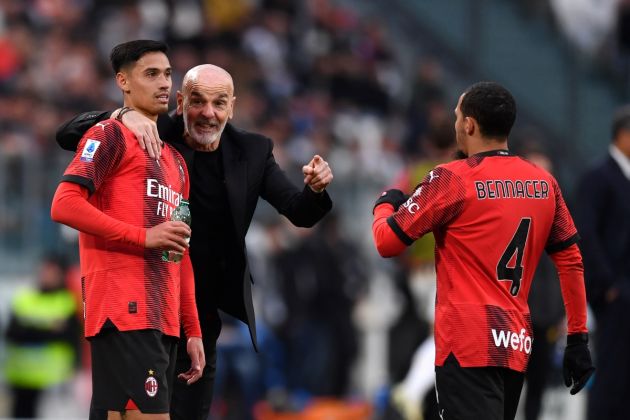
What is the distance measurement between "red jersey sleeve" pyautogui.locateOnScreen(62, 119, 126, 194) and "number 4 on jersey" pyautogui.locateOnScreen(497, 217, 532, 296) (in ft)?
5.71

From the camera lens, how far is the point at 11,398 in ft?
48.9

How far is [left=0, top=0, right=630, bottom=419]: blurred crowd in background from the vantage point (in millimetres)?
15359

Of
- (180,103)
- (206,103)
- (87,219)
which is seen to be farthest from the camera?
(180,103)

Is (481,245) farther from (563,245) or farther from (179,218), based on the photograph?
(179,218)

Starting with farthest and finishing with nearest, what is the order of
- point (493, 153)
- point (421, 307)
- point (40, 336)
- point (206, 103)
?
point (40, 336) → point (421, 307) → point (206, 103) → point (493, 153)

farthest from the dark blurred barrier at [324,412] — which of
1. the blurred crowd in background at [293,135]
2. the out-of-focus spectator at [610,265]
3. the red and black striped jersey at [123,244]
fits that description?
the red and black striped jersey at [123,244]

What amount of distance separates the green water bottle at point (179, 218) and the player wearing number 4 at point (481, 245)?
86 cm

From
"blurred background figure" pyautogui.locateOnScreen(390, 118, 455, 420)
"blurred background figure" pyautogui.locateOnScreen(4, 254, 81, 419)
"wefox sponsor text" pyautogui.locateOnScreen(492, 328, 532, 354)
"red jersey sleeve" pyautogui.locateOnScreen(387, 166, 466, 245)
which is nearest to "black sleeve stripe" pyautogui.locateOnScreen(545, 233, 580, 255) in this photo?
"wefox sponsor text" pyautogui.locateOnScreen(492, 328, 532, 354)

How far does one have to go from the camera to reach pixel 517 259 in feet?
21.4

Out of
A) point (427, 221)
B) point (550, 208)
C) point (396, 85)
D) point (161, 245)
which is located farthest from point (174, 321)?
point (396, 85)

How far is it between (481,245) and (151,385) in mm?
1561

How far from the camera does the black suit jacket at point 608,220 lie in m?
9.66

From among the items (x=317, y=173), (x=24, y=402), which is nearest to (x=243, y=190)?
(x=317, y=173)

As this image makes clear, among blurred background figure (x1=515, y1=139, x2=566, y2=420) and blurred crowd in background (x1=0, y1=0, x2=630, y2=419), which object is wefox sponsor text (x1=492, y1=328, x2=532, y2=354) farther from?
blurred crowd in background (x1=0, y1=0, x2=630, y2=419)
